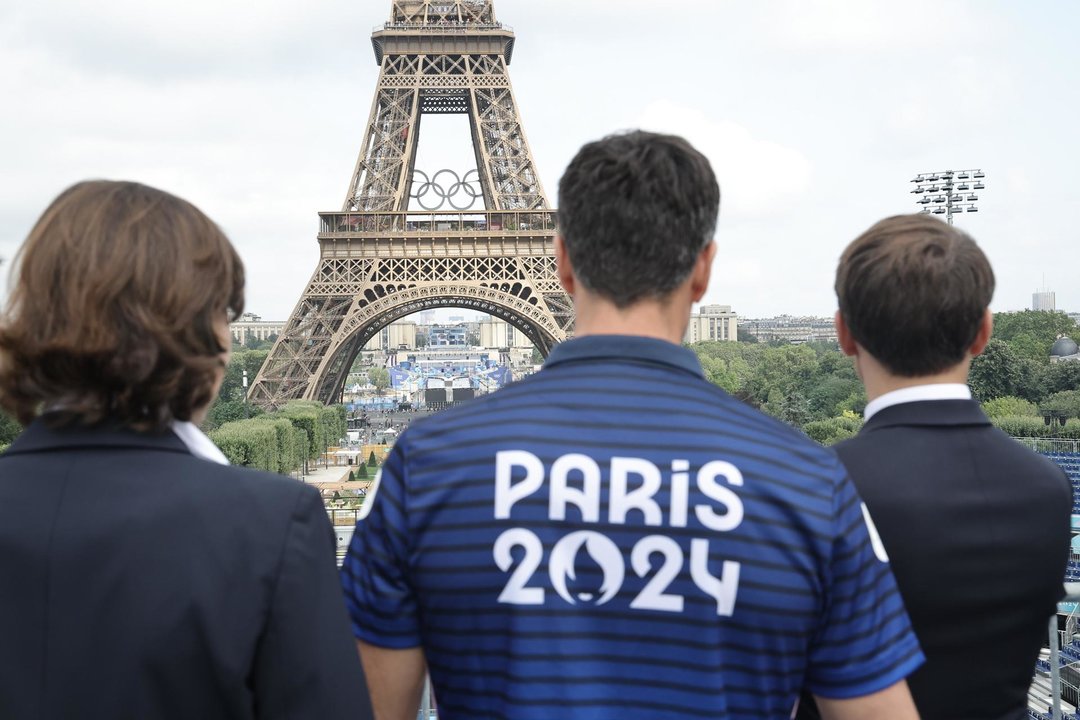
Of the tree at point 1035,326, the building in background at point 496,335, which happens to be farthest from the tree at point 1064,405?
the building in background at point 496,335

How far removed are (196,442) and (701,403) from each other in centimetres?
91

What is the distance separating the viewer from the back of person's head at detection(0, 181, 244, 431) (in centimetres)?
176

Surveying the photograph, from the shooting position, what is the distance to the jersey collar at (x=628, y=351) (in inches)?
77.5

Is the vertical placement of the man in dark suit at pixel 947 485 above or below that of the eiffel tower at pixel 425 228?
below

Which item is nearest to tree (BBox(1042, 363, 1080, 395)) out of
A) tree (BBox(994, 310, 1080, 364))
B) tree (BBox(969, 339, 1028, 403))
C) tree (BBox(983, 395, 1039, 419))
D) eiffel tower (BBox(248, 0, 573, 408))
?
tree (BBox(969, 339, 1028, 403))

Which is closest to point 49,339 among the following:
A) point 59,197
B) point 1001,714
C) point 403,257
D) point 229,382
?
point 59,197

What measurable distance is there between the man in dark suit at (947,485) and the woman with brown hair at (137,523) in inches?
45.9

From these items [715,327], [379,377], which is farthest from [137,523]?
[715,327]

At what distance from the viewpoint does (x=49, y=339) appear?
176cm

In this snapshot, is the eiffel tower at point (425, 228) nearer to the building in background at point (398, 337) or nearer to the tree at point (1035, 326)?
the tree at point (1035, 326)

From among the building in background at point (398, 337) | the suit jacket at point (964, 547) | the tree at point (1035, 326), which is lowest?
the suit jacket at point (964, 547)

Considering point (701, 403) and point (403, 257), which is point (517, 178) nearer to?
point (403, 257)

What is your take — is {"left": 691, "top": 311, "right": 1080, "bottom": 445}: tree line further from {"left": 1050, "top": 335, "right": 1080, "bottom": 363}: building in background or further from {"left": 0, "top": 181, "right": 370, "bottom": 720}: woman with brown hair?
{"left": 0, "top": 181, "right": 370, "bottom": 720}: woman with brown hair

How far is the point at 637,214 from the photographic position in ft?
6.48
